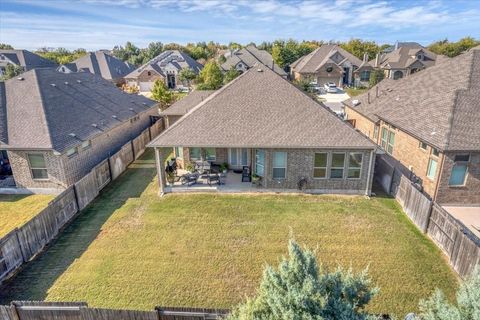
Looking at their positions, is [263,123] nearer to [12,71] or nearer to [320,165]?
[320,165]

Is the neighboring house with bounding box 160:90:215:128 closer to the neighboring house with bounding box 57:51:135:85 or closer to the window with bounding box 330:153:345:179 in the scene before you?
the window with bounding box 330:153:345:179

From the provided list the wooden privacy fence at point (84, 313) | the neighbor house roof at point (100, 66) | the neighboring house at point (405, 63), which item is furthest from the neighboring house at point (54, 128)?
the neighboring house at point (405, 63)

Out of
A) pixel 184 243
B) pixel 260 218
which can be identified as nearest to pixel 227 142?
pixel 260 218

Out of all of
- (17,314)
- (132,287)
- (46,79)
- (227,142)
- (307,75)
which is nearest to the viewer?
(17,314)

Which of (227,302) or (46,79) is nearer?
(227,302)

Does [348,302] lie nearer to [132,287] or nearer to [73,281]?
[132,287]

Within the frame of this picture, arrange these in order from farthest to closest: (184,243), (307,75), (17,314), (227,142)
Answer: (307,75)
(227,142)
(184,243)
(17,314)

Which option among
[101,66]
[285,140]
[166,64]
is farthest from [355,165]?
[101,66]
